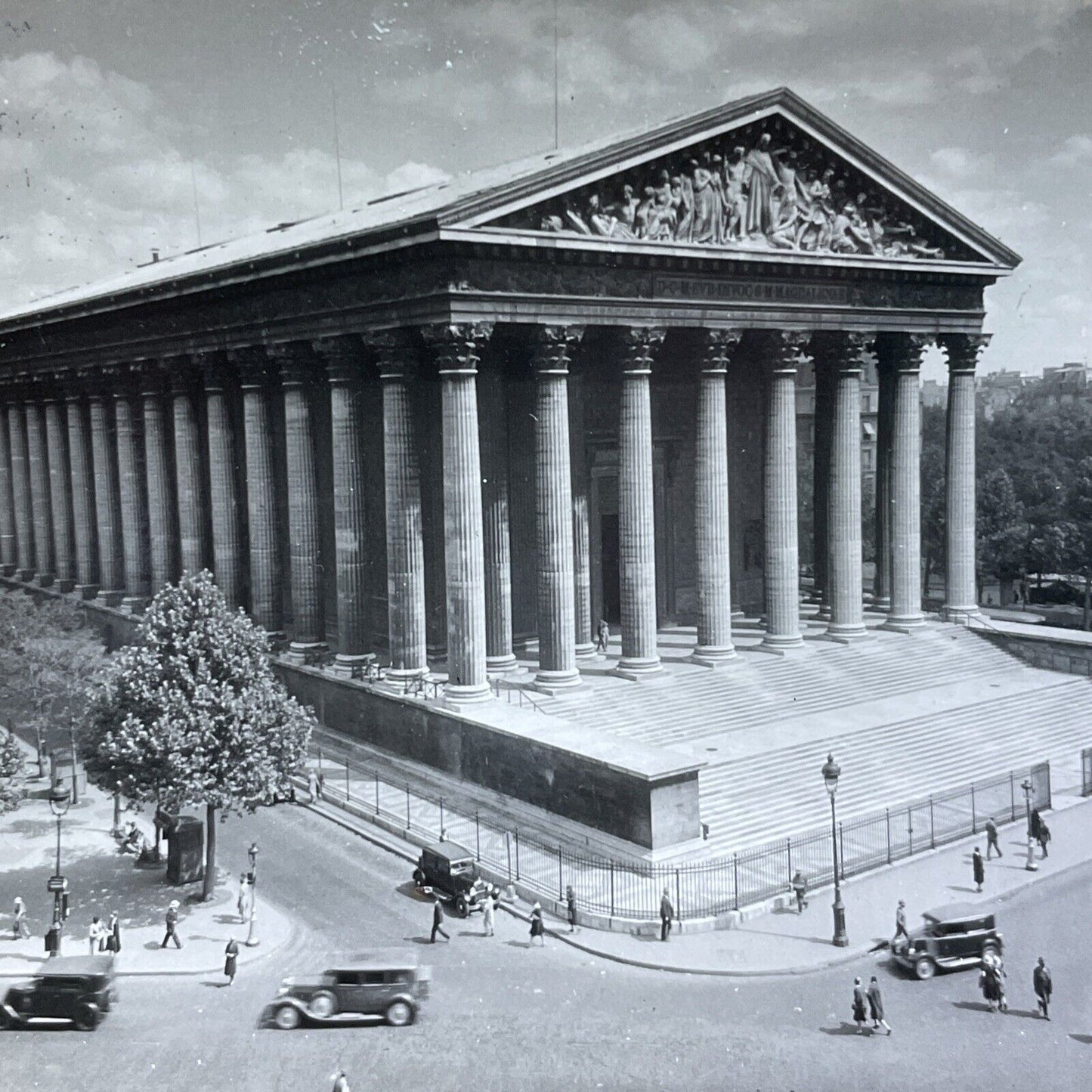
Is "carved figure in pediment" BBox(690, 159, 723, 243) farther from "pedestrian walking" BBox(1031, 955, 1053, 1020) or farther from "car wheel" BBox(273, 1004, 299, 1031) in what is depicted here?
"car wheel" BBox(273, 1004, 299, 1031)

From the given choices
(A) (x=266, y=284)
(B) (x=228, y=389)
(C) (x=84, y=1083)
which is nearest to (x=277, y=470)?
(B) (x=228, y=389)

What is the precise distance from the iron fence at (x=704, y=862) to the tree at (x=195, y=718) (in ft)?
16.2

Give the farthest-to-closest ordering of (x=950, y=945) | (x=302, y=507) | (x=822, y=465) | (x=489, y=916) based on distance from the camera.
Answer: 1. (x=822, y=465)
2. (x=302, y=507)
3. (x=489, y=916)
4. (x=950, y=945)

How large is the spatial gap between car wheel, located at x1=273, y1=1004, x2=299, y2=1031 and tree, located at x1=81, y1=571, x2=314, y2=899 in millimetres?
6802

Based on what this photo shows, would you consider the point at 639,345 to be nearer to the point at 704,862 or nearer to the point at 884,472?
the point at 884,472

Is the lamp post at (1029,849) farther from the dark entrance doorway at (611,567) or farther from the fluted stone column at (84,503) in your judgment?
the fluted stone column at (84,503)

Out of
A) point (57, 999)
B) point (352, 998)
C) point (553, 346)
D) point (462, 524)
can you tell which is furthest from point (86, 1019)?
point (553, 346)

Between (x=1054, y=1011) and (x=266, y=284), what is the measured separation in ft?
95.2

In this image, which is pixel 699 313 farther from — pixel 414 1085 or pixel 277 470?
pixel 414 1085

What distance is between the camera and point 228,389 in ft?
147

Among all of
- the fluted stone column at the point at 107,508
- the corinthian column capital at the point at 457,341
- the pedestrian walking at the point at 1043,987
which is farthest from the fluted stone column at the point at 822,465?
the fluted stone column at the point at 107,508

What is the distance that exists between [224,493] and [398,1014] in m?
27.2

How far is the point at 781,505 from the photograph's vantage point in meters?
40.2

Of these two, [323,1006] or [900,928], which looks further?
[900,928]
